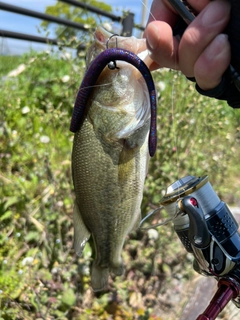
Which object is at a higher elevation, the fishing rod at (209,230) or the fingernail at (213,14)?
the fingernail at (213,14)

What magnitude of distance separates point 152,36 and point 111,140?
0.48 m

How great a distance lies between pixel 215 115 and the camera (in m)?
2.71

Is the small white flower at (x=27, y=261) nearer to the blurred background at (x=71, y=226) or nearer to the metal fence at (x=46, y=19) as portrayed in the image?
the blurred background at (x=71, y=226)

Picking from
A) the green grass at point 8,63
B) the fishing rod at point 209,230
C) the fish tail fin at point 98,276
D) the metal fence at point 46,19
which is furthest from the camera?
the green grass at point 8,63

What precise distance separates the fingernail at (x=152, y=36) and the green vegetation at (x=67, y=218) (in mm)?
992

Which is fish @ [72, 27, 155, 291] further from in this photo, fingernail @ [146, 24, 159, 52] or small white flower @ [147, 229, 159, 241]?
small white flower @ [147, 229, 159, 241]

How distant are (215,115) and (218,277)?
5.38 feet

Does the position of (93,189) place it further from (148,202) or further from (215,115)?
(215,115)

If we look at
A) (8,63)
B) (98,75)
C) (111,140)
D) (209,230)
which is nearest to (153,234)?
(111,140)

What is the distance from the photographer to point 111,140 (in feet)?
4.55

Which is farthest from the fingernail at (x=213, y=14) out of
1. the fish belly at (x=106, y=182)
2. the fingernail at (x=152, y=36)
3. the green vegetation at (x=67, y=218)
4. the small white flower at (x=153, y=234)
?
the small white flower at (x=153, y=234)

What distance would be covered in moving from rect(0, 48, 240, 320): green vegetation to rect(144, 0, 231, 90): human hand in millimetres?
961

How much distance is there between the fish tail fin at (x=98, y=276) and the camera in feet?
5.56

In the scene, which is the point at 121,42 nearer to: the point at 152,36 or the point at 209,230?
the point at 152,36
